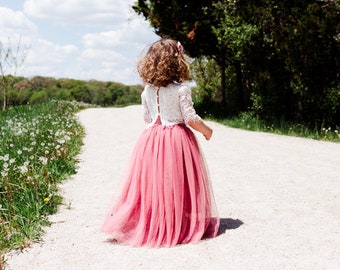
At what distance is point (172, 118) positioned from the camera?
14.4ft

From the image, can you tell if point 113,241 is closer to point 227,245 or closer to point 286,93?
point 227,245

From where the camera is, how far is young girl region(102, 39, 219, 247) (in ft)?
13.9

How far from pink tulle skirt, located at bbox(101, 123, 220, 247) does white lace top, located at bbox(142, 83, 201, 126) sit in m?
0.09

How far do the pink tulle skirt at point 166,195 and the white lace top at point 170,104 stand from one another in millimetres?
95

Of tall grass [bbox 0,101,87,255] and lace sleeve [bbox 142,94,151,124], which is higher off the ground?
lace sleeve [bbox 142,94,151,124]

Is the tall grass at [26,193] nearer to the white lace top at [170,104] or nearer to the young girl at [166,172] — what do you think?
the young girl at [166,172]

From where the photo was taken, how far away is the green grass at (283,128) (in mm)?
11727

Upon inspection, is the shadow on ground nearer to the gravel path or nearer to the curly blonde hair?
the gravel path

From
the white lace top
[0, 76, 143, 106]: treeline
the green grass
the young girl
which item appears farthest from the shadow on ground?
[0, 76, 143, 106]: treeline

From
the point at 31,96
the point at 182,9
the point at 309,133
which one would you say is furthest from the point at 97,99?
the point at 309,133

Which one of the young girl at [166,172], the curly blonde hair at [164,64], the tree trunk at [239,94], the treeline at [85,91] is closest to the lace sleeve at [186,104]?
the young girl at [166,172]

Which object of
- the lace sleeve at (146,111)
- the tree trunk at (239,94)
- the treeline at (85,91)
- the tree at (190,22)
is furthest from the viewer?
the treeline at (85,91)

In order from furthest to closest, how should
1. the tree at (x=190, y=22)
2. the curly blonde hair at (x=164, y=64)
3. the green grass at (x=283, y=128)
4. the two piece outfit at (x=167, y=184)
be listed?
1. the tree at (x=190, y=22)
2. the green grass at (x=283, y=128)
3. the two piece outfit at (x=167, y=184)
4. the curly blonde hair at (x=164, y=64)

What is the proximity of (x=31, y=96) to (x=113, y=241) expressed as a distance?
8568 centimetres
